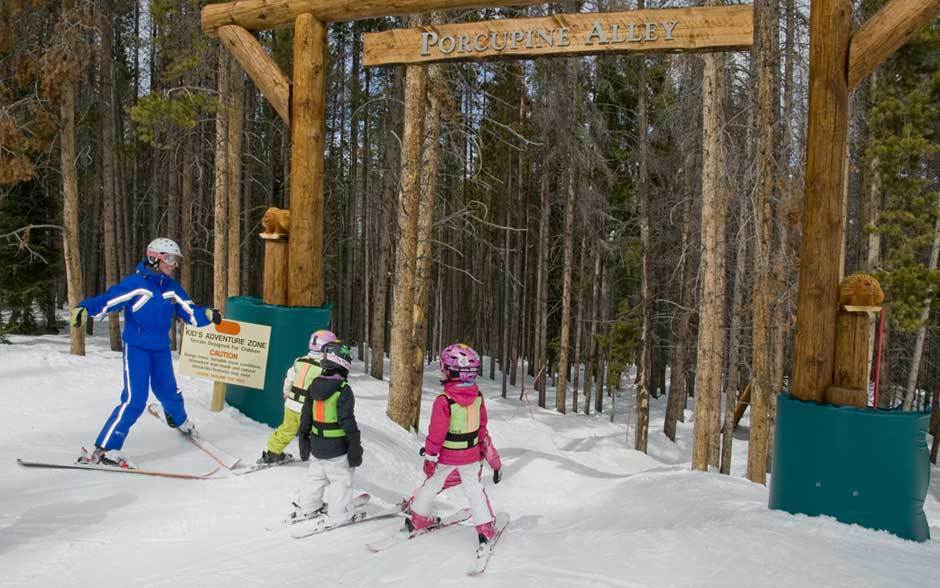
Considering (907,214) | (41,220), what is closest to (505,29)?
(907,214)

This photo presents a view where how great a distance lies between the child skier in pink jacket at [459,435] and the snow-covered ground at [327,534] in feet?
1.17

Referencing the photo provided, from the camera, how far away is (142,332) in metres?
5.90

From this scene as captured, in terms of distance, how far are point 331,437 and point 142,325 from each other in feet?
7.83

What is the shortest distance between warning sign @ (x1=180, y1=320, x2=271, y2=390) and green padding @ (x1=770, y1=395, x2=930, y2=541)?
17.3 feet

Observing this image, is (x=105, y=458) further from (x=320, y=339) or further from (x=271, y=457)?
(x=320, y=339)

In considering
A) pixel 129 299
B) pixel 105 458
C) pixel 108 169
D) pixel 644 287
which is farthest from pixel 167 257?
pixel 644 287

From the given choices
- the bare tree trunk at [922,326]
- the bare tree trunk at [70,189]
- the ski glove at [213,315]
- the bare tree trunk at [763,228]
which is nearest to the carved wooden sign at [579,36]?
the ski glove at [213,315]

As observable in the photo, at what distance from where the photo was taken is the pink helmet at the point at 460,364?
15.1 feet

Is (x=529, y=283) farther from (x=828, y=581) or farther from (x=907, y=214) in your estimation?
(x=828, y=581)

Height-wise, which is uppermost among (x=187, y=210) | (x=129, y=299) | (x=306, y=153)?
(x=306, y=153)

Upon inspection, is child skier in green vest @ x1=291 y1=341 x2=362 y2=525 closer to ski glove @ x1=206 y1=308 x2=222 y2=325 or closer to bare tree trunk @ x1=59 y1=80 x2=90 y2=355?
ski glove @ x1=206 y1=308 x2=222 y2=325

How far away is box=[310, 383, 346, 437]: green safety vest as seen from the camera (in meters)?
4.85

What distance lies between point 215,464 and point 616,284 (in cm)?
1986

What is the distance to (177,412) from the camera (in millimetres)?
6410
